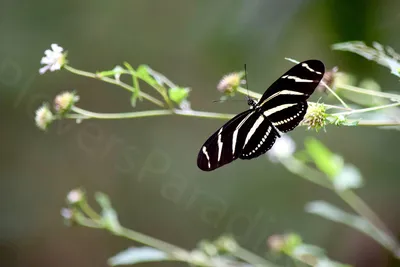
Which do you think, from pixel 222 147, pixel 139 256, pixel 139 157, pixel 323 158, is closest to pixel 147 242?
pixel 139 256

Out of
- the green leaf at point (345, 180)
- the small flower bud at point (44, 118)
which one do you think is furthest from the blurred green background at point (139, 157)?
the small flower bud at point (44, 118)

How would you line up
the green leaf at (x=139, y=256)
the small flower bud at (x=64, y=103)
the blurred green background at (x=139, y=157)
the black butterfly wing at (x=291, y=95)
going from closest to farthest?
the black butterfly wing at (x=291, y=95) < the small flower bud at (x=64, y=103) < the green leaf at (x=139, y=256) < the blurred green background at (x=139, y=157)

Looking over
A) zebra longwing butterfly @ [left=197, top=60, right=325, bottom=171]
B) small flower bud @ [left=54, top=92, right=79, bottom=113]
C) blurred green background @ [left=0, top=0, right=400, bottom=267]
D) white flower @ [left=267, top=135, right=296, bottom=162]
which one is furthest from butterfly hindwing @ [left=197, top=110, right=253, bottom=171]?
blurred green background @ [left=0, top=0, right=400, bottom=267]

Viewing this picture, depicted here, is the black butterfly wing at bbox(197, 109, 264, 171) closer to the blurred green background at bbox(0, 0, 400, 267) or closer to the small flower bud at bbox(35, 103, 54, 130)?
the small flower bud at bbox(35, 103, 54, 130)

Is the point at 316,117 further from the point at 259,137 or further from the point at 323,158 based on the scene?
the point at 323,158

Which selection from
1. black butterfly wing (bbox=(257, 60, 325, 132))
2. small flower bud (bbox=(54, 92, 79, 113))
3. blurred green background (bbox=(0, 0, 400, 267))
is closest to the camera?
black butterfly wing (bbox=(257, 60, 325, 132))

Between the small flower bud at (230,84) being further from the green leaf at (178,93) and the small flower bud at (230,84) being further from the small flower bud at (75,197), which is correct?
the small flower bud at (75,197)
